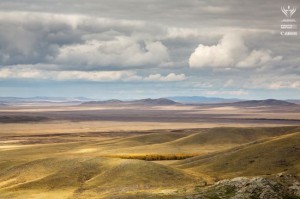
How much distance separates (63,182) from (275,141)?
64.9m

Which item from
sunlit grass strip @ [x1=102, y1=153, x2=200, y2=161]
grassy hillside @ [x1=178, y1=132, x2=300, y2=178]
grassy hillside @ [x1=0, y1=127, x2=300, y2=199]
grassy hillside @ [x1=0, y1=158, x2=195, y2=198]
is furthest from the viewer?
sunlit grass strip @ [x1=102, y1=153, x2=200, y2=161]

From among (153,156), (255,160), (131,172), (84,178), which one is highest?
(131,172)

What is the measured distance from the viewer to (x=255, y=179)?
6862 cm

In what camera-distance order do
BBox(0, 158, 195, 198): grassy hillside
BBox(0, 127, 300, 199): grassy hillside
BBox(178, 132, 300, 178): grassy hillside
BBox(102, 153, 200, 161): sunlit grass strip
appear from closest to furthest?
BBox(0, 127, 300, 199): grassy hillside, BBox(0, 158, 195, 198): grassy hillside, BBox(178, 132, 300, 178): grassy hillside, BBox(102, 153, 200, 161): sunlit grass strip

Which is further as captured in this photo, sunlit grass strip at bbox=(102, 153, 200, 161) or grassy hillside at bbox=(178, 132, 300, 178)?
sunlit grass strip at bbox=(102, 153, 200, 161)

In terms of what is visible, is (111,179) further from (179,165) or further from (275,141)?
(275,141)

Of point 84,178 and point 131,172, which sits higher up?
point 131,172

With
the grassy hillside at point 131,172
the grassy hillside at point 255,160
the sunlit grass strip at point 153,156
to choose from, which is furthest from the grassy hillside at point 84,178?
the sunlit grass strip at point 153,156

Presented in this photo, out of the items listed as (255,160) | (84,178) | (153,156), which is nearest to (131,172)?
(84,178)

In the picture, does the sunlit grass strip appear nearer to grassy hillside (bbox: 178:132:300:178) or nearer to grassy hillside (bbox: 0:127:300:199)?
grassy hillside (bbox: 178:132:300:178)

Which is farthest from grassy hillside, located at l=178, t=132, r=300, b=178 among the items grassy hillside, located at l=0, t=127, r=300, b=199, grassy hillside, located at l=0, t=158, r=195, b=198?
grassy hillside, located at l=0, t=158, r=195, b=198

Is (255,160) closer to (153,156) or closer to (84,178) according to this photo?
(153,156)

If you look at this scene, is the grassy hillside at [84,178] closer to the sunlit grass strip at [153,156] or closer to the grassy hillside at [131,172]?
the grassy hillside at [131,172]

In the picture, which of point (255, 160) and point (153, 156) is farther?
point (153, 156)
